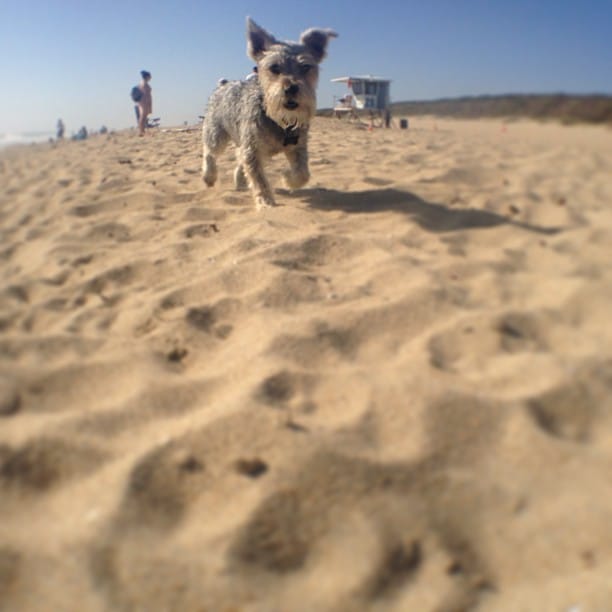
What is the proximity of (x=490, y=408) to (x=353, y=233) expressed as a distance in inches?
82.0

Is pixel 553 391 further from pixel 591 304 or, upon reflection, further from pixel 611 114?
pixel 611 114

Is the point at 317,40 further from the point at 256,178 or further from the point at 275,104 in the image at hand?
the point at 256,178

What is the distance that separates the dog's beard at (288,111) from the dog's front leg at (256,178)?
1.42 feet

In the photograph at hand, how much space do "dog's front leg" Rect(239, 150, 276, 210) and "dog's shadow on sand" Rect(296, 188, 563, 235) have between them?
41cm

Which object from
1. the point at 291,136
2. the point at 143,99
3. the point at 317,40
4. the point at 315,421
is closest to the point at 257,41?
the point at 317,40

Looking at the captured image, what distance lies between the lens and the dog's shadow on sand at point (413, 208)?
11.9 feet

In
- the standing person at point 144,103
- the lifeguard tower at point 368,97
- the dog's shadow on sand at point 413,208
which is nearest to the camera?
the dog's shadow on sand at point 413,208

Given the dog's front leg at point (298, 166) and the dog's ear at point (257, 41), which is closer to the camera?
the dog's ear at point (257, 41)

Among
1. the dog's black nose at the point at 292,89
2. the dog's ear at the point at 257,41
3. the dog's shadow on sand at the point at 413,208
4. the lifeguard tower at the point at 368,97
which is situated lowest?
the dog's shadow on sand at the point at 413,208

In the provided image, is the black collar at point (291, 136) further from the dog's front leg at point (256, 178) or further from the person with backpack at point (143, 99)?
the person with backpack at point (143, 99)

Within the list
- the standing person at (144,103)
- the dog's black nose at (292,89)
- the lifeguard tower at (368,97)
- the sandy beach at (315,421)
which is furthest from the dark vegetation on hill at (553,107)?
the lifeguard tower at (368,97)

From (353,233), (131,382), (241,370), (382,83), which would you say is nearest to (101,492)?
(131,382)

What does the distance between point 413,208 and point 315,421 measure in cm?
283

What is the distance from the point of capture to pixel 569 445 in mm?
1562
